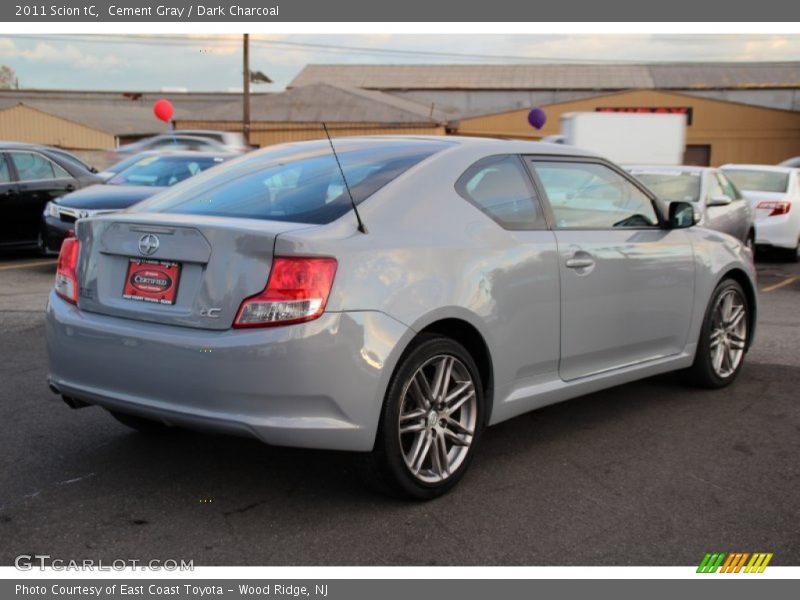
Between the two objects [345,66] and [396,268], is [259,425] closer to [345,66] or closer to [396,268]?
[396,268]

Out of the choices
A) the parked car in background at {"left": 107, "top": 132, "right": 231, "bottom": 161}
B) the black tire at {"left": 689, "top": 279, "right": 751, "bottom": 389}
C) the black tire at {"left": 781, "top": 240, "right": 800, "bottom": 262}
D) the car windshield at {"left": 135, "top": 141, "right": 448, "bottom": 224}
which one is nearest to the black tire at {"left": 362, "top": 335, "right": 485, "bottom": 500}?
the car windshield at {"left": 135, "top": 141, "right": 448, "bottom": 224}

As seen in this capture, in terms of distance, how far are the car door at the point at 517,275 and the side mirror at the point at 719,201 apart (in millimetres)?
6855

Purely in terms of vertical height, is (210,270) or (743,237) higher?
(210,270)

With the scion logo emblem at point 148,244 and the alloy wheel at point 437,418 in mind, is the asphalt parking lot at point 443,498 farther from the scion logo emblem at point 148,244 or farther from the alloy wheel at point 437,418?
the scion logo emblem at point 148,244

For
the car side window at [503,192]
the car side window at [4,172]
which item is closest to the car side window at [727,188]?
the car side window at [503,192]

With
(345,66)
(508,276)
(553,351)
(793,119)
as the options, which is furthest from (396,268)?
(345,66)

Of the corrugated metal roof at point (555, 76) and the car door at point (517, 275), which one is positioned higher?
the corrugated metal roof at point (555, 76)

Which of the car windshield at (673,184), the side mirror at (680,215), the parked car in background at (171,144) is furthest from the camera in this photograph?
the parked car in background at (171,144)

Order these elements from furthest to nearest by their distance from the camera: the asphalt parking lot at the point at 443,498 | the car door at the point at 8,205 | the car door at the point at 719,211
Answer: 1. the car door at the point at 8,205
2. the car door at the point at 719,211
3. the asphalt parking lot at the point at 443,498

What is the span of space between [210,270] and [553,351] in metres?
1.79

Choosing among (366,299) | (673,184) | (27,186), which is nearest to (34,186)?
(27,186)

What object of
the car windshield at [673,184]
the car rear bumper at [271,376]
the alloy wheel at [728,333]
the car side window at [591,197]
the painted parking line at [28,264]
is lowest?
the painted parking line at [28,264]

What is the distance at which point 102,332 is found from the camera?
12.5 ft

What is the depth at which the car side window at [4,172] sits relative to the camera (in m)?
12.1
